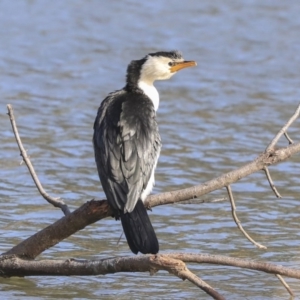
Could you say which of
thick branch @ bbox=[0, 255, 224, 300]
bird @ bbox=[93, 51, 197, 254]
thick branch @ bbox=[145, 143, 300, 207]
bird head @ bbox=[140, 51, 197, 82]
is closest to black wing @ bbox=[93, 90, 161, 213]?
bird @ bbox=[93, 51, 197, 254]

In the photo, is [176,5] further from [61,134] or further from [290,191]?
[290,191]

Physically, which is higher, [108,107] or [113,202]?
[108,107]

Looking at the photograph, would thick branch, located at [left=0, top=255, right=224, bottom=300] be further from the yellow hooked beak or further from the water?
the yellow hooked beak

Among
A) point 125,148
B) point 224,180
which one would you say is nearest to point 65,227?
point 125,148

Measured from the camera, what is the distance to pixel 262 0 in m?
16.4

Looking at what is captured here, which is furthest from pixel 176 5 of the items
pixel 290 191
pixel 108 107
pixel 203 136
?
pixel 108 107

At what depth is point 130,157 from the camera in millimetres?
5695

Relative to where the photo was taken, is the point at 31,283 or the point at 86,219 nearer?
the point at 86,219

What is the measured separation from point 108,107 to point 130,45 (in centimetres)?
802

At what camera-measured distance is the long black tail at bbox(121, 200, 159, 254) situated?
5.25m

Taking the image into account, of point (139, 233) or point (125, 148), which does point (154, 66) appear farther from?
point (139, 233)

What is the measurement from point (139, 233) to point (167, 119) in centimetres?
547

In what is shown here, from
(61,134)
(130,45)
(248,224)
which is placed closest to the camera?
(248,224)

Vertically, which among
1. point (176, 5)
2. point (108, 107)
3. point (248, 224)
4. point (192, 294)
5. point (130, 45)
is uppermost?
point (176, 5)
